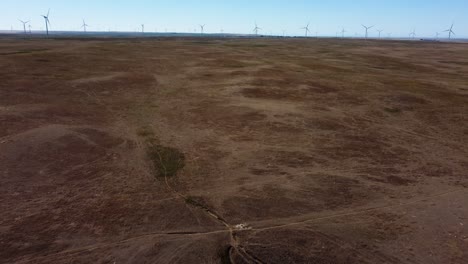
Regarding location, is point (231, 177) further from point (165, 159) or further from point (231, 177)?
point (165, 159)

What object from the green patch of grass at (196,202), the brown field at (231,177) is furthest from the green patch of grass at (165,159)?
the green patch of grass at (196,202)

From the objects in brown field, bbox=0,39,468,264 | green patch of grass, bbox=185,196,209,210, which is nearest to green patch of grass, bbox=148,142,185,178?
brown field, bbox=0,39,468,264

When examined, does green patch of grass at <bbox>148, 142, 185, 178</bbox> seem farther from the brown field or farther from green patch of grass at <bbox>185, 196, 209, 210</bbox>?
Result: green patch of grass at <bbox>185, 196, 209, 210</bbox>

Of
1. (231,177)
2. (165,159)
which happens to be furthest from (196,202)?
(165,159)

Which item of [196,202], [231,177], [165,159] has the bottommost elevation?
[196,202]

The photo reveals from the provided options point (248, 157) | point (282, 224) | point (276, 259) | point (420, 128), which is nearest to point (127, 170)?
point (248, 157)

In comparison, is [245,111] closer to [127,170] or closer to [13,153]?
[127,170]

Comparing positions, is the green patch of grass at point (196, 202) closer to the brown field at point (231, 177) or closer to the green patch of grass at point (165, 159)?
the brown field at point (231, 177)
